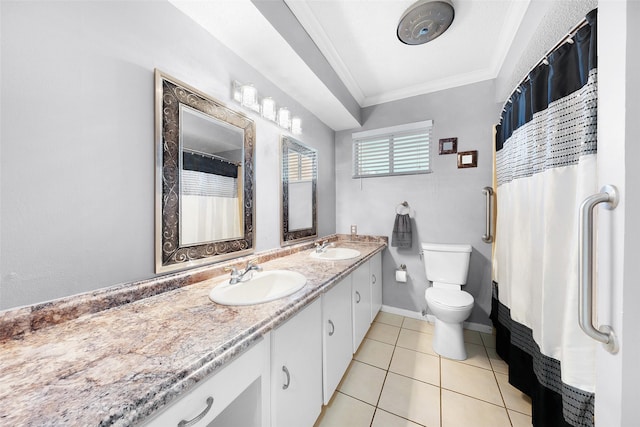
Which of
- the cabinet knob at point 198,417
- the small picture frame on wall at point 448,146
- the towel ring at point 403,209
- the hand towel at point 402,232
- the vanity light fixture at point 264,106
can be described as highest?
the vanity light fixture at point 264,106

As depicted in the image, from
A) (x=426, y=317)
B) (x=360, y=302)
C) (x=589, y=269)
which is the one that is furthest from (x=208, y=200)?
(x=426, y=317)

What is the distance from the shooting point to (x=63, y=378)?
50cm

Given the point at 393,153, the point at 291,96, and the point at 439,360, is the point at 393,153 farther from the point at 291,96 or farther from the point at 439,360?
the point at 439,360

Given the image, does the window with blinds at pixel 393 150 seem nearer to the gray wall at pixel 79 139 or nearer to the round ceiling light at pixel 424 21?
the round ceiling light at pixel 424 21

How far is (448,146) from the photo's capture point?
7.22ft

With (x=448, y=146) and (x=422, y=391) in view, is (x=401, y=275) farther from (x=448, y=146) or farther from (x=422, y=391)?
(x=448, y=146)

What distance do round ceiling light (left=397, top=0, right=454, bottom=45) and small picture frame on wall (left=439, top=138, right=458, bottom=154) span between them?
0.94 meters

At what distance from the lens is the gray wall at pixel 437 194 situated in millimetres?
2096

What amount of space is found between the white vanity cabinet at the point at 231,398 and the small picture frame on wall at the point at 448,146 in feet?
7.57

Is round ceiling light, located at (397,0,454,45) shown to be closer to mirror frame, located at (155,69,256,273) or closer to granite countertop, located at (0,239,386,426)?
mirror frame, located at (155,69,256,273)

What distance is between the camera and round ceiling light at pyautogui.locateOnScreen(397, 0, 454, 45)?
4.45 ft

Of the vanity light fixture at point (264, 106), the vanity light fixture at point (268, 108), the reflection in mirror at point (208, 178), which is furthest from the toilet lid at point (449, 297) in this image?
the vanity light fixture at point (268, 108)

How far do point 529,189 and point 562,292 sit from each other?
0.60m

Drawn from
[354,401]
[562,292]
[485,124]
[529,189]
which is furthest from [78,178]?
[485,124]
